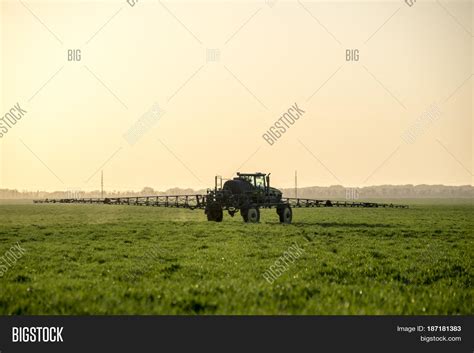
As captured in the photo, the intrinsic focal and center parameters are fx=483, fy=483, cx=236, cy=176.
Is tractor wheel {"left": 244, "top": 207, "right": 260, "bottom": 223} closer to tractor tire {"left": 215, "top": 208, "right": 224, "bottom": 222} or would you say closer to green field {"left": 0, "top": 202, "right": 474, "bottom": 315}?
tractor tire {"left": 215, "top": 208, "right": 224, "bottom": 222}

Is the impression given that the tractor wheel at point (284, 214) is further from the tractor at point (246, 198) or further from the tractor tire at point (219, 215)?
the tractor tire at point (219, 215)

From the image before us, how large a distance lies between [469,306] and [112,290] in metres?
7.60

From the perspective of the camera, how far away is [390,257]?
57.4ft
